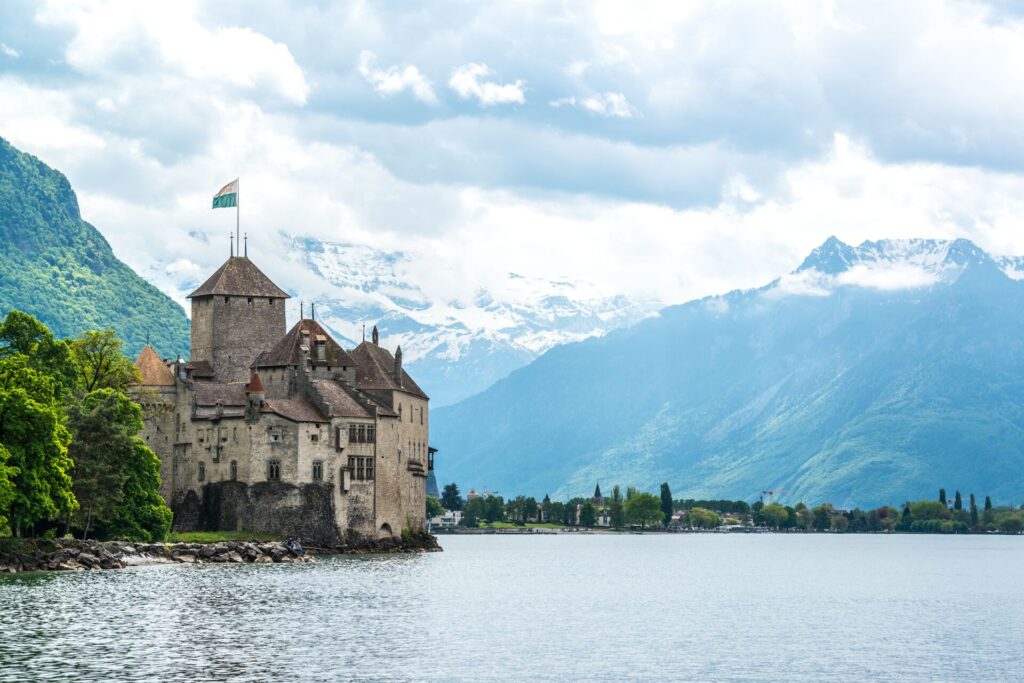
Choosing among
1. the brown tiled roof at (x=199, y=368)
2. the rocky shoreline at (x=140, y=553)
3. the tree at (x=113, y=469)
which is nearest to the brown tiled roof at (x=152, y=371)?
the brown tiled roof at (x=199, y=368)

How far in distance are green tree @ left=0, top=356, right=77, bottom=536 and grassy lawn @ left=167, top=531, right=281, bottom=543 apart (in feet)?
93.5

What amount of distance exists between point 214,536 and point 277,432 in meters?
9.98

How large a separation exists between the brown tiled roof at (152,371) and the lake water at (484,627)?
30266 millimetres

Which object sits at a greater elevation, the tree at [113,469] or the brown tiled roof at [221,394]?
the brown tiled roof at [221,394]

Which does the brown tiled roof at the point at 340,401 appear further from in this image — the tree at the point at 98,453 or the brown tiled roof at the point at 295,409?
the tree at the point at 98,453

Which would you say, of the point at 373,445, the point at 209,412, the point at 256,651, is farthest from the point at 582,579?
the point at 256,651

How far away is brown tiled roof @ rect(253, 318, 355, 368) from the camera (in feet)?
471

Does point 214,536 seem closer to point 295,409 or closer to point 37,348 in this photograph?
point 295,409

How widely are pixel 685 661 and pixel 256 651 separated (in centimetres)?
1644

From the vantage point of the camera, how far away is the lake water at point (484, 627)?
59.7 m

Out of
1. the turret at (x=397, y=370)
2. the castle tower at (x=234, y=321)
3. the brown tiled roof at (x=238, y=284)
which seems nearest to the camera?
the castle tower at (x=234, y=321)

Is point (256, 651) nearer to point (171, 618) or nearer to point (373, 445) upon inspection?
point (171, 618)

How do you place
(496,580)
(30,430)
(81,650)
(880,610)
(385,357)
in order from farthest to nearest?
(385,357) < (496,580) < (30,430) < (880,610) < (81,650)

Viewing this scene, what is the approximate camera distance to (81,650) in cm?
6106
